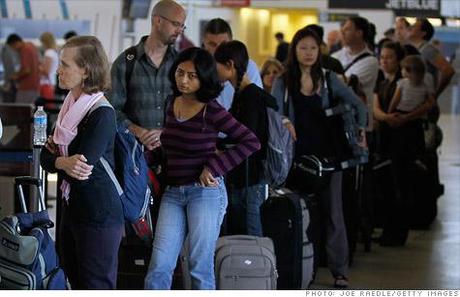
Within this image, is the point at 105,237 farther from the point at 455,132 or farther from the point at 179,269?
the point at 455,132

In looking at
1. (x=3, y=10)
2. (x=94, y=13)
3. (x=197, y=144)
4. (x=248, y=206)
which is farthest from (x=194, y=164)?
(x=3, y=10)

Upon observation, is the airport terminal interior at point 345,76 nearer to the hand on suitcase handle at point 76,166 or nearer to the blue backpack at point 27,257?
the blue backpack at point 27,257

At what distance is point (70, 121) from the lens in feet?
16.5

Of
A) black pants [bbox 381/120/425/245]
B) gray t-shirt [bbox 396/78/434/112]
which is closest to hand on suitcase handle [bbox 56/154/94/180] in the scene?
black pants [bbox 381/120/425/245]

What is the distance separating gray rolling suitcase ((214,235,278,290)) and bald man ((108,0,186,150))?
2.89 ft

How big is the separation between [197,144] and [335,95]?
6.89 ft

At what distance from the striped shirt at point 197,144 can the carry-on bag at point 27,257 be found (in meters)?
0.90

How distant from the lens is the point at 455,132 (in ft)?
77.8

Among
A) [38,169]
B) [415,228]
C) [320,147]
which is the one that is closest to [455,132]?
[415,228]

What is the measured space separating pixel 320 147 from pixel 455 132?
54.7 ft

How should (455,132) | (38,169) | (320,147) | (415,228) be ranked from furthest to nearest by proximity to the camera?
(455,132), (415,228), (320,147), (38,169)

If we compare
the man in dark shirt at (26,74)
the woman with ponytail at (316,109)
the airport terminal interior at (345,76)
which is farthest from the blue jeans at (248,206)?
the man in dark shirt at (26,74)

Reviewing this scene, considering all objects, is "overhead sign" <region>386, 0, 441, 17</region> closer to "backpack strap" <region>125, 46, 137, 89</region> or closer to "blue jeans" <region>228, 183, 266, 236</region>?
"blue jeans" <region>228, 183, 266, 236</region>

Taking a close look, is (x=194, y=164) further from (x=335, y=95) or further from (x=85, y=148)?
(x=335, y=95)
